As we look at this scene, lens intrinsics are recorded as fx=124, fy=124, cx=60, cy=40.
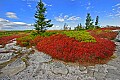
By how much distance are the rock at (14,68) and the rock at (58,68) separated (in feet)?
6.94

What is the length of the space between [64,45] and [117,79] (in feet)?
19.2

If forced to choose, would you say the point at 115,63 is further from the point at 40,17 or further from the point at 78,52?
the point at 40,17

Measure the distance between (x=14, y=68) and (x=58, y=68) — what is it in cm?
309

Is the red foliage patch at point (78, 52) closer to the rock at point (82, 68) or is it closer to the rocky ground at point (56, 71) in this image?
the rocky ground at point (56, 71)

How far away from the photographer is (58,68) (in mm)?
8648

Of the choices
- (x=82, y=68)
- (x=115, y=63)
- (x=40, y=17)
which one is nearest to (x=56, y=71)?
(x=82, y=68)

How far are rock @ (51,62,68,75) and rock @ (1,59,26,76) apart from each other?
83.3 inches

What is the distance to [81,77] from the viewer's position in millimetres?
7477

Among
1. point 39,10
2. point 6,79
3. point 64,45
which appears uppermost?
point 39,10

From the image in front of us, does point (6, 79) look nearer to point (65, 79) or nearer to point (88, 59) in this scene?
point (65, 79)

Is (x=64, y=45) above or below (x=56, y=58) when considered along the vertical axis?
above

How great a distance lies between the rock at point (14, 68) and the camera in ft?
26.7

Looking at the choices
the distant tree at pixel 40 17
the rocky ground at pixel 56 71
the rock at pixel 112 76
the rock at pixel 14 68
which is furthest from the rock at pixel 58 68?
the distant tree at pixel 40 17

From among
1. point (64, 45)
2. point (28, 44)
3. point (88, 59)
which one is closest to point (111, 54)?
point (88, 59)
